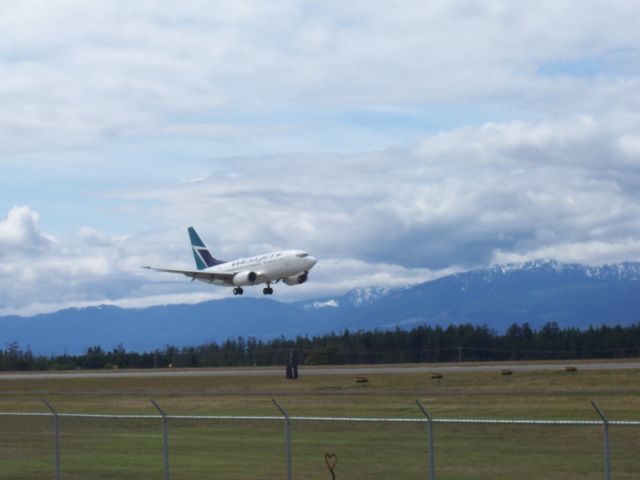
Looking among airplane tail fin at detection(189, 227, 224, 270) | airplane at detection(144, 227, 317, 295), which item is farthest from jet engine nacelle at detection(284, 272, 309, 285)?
airplane tail fin at detection(189, 227, 224, 270)

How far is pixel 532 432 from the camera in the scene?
31.7 m

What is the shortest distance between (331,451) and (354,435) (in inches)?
156

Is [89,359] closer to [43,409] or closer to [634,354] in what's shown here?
[634,354]

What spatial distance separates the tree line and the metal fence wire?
277 ft

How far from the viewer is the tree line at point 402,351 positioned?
127 m

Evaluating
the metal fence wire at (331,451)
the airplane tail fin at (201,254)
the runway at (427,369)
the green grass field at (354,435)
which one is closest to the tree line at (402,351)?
Answer: the airplane tail fin at (201,254)

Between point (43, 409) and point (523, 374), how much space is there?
26.8 m

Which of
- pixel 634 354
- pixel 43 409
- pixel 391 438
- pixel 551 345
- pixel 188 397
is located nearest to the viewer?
pixel 391 438

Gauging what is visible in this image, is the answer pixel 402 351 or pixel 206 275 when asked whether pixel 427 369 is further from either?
pixel 402 351

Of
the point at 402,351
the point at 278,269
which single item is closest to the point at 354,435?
the point at 278,269

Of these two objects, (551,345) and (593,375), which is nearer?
(593,375)

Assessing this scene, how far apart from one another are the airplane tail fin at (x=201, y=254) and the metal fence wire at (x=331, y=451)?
7872cm

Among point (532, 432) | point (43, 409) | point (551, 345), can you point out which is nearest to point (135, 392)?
point (43, 409)

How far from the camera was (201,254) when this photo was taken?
11688 cm
